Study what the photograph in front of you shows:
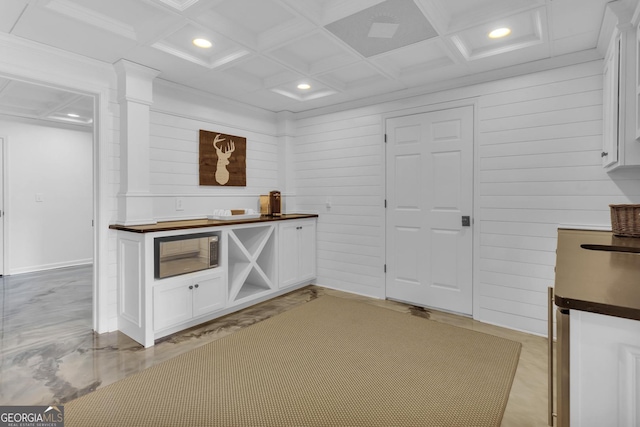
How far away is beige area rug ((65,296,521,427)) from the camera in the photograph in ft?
5.94

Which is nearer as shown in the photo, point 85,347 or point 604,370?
point 604,370

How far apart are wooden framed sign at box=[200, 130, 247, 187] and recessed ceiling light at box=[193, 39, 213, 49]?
1190mm

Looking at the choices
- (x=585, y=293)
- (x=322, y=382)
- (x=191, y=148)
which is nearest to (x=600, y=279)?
(x=585, y=293)

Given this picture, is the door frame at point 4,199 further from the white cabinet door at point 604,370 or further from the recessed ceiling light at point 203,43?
the white cabinet door at point 604,370

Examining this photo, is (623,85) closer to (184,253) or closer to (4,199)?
(184,253)

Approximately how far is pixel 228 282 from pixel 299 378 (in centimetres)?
161

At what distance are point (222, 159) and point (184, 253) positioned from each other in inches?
56.8

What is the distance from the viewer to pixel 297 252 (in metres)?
4.27

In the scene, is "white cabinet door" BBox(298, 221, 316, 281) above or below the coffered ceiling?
below

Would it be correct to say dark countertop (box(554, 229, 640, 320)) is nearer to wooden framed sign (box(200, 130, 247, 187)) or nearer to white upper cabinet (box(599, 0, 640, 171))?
white upper cabinet (box(599, 0, 640, 171))

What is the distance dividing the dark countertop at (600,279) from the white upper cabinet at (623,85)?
619mm

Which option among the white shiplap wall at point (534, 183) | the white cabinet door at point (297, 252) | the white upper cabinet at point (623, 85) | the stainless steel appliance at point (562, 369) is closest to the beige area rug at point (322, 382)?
the white shiplap wall at point (534, 183)

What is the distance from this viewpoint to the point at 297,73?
327cm

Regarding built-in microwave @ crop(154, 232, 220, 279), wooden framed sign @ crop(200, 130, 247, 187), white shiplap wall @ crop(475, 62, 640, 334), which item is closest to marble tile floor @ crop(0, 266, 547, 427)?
white shiplap wall @ crop(475, 62, 640, 334)
